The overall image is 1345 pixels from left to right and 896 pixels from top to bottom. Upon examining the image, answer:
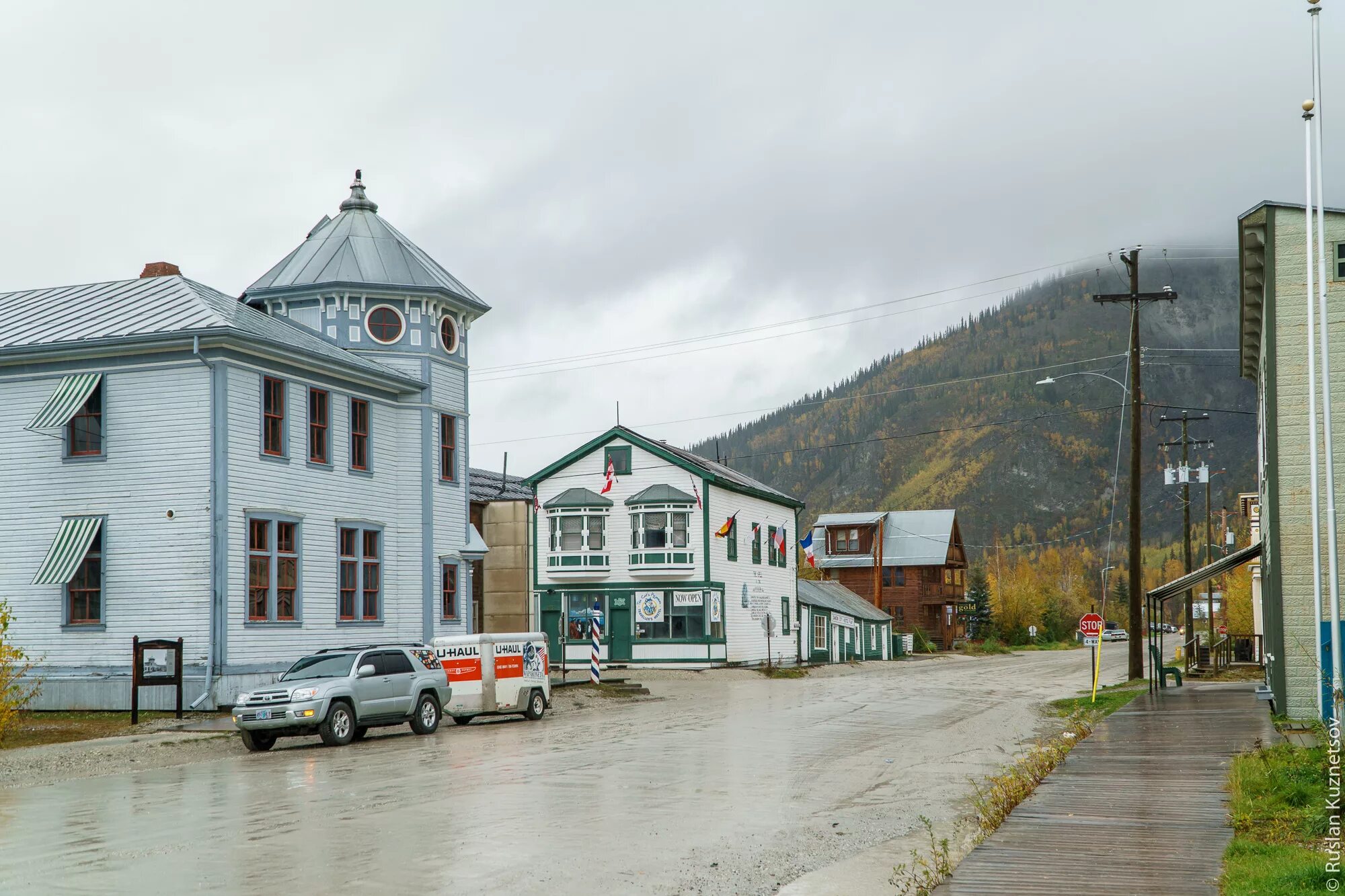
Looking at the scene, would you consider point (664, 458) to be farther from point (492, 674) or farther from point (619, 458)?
point (492, 674)

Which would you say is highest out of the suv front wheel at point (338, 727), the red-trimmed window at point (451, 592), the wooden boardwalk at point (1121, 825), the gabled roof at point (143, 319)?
the gabled roof at point (143, 319)

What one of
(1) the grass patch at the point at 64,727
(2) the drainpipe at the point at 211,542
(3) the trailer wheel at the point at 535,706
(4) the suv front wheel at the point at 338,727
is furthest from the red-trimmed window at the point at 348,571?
(4) the suv front wheel at the point at 338,727

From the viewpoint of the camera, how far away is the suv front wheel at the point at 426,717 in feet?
81.5

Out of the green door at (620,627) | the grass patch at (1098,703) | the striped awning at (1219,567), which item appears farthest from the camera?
the green door at (620,627)

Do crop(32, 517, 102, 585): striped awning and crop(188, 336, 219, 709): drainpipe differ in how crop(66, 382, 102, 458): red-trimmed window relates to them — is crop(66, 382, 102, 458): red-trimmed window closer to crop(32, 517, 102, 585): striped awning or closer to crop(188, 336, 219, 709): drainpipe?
crop(32, 517, 102, 585): striped awning

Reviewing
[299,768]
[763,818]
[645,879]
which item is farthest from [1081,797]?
[299,768]

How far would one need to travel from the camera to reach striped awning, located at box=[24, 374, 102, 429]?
28.6 m

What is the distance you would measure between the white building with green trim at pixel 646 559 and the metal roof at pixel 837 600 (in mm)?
8336

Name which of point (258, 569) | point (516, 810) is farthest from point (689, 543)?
point (516, 810)

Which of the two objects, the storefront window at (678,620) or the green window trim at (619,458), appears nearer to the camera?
the storefront window at (678,620)

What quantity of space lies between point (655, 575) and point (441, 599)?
19.0 meters

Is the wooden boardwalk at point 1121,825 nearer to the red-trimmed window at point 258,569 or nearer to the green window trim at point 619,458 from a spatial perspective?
the red-trimmed window at point 258,569

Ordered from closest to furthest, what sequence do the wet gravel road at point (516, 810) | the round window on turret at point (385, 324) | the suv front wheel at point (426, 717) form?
the wet gravel road at point (516, 810) → the suv front wheel at point (426, 717) → the round window on turret at point (385, 324)

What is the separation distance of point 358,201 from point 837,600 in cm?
3993
